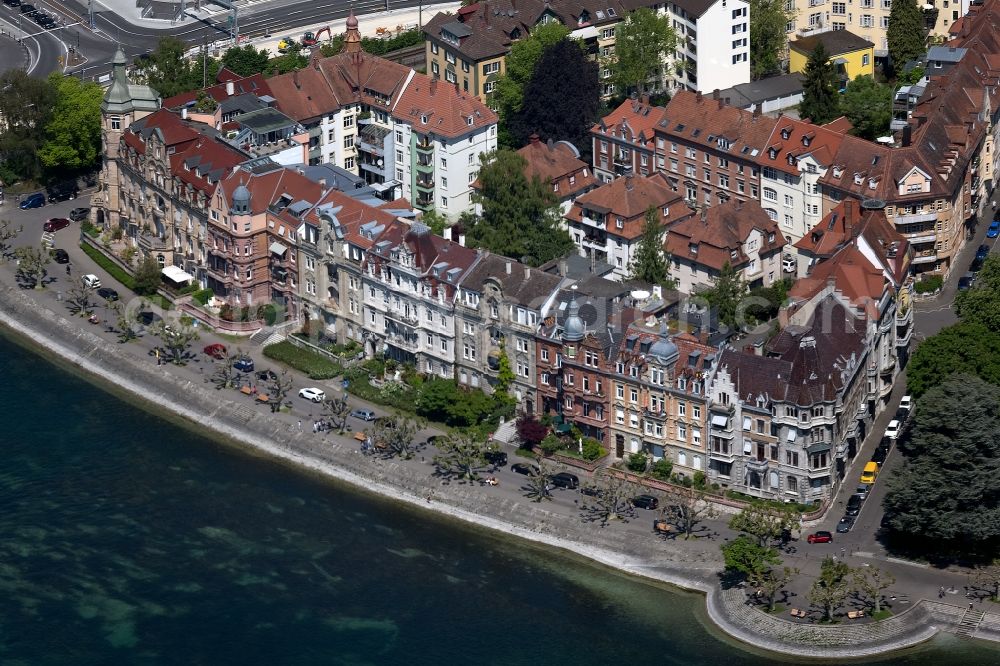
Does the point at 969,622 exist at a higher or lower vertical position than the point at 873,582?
lower

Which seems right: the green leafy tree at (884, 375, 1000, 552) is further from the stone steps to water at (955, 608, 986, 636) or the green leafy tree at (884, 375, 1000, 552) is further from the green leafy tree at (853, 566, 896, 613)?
the stone steps to water at (955, 608, 986, 636)

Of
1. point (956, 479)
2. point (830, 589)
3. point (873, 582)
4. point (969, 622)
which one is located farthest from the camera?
point (956, 479)

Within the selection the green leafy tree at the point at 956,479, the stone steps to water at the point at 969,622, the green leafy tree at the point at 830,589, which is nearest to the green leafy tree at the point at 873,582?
the green leafy tree at the point at 830,589

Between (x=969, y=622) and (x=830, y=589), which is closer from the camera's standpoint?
(x=830, y=589)

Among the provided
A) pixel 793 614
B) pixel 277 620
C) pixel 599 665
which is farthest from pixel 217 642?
pixel 793 614

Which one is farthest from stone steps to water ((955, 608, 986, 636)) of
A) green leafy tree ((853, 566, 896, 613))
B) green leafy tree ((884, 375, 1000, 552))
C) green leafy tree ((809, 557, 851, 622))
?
green leafy tree ((809, 557, 851, 622))

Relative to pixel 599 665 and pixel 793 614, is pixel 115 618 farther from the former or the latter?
pixel 793 614

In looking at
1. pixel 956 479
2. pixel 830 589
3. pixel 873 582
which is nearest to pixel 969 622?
pixel 873 582

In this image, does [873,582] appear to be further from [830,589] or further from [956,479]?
[956,479]
